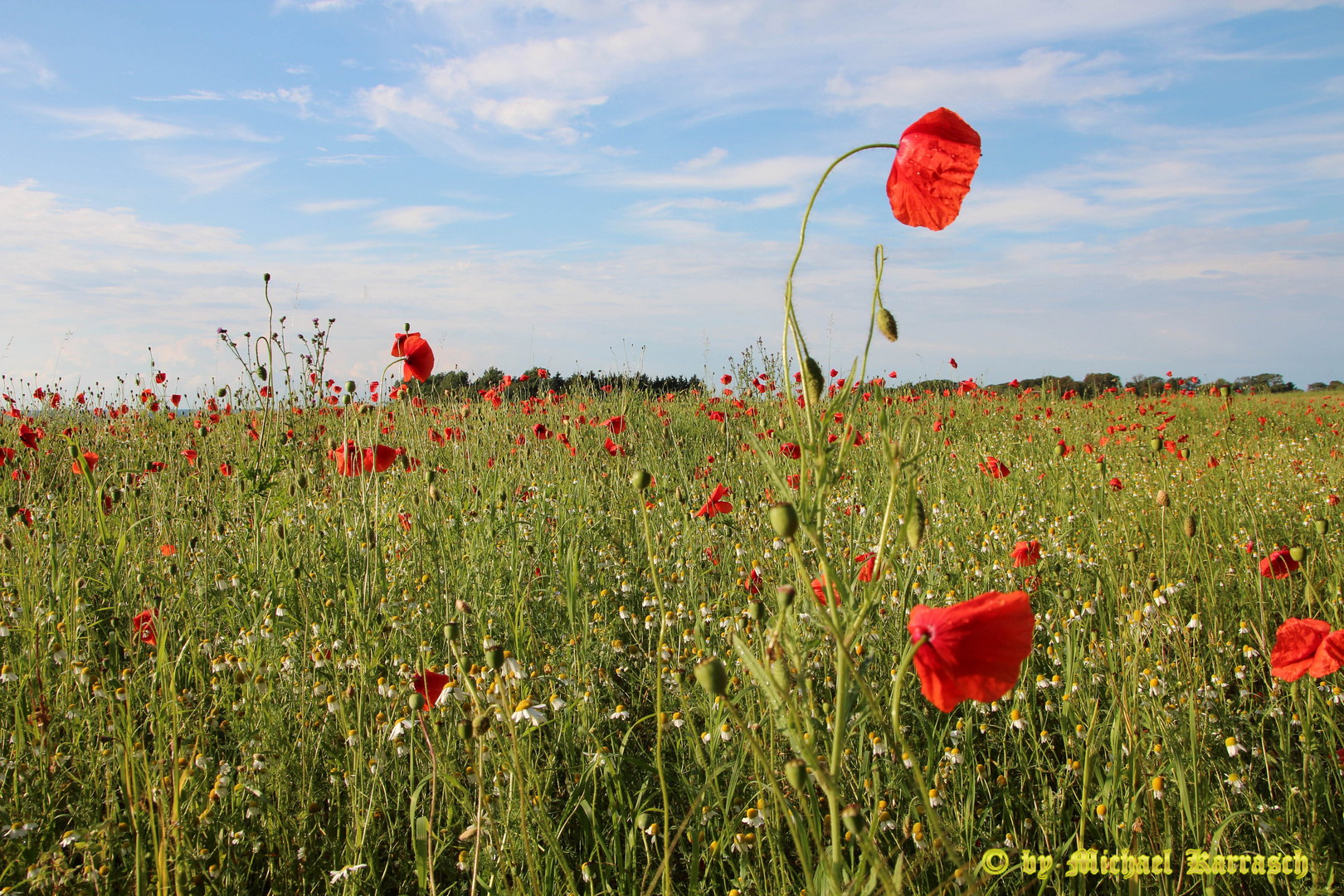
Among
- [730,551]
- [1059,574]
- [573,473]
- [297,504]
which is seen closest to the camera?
[1059,574]

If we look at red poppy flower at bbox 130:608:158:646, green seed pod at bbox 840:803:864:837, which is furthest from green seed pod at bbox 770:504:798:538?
red poppy flower at bbox 130:608:158:646

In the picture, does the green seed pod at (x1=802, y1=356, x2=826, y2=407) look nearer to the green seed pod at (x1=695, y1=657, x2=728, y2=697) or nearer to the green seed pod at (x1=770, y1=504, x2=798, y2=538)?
the green seed pod at (x1=770, y1=504, x2=798, y2=538)

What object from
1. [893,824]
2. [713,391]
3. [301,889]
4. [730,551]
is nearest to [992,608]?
[893,824]

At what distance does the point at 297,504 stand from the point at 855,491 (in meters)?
2.80

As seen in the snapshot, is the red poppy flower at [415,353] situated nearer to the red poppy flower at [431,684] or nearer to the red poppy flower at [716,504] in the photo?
the red poppy flower at [716,504]

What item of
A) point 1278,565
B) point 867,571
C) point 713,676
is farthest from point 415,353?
point 1278,565

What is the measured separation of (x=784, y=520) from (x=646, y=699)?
1.59 m

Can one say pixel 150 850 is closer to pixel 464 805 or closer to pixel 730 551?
pixel 464 805

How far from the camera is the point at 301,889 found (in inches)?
61.0

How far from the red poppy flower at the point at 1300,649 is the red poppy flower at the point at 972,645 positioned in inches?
46.3

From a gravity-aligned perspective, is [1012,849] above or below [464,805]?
below

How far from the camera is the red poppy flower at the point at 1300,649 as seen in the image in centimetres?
157

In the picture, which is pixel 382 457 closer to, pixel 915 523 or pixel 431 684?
pixel 431 684

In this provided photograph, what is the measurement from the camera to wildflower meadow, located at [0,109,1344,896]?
40.9 inches
